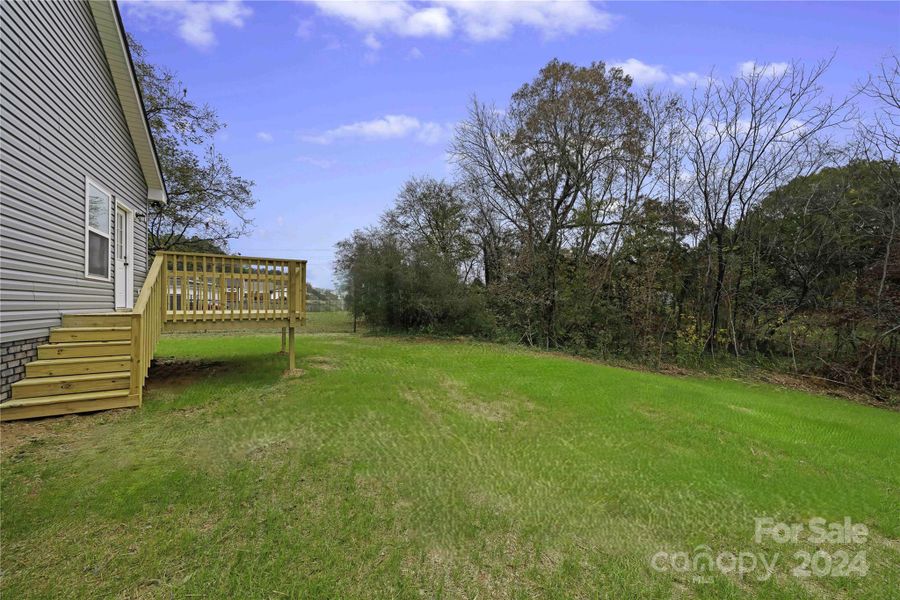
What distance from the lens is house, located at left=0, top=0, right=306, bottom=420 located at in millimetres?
4117

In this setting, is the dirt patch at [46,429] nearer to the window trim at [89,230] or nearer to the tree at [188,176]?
the window trim at [89,230]

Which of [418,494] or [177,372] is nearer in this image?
[418,494]

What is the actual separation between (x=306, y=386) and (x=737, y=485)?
526 centimetres

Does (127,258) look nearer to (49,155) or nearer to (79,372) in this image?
(49,155)

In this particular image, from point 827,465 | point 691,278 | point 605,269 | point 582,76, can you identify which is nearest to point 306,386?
point 827,465

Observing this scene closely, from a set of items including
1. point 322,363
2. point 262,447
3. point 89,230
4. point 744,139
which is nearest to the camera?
point 262,447

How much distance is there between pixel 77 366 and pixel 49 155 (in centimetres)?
264

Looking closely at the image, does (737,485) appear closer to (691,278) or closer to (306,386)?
(306,386)

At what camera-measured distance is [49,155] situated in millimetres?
4691

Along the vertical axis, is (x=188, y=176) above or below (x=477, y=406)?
above

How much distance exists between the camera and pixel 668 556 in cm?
238

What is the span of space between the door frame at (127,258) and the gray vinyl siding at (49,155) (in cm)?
23

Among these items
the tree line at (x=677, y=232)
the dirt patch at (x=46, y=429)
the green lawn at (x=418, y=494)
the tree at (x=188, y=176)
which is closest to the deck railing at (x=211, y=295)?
the dirt patch at (x=46, y=429)

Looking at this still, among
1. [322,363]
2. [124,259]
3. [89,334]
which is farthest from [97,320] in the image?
[322,363]
